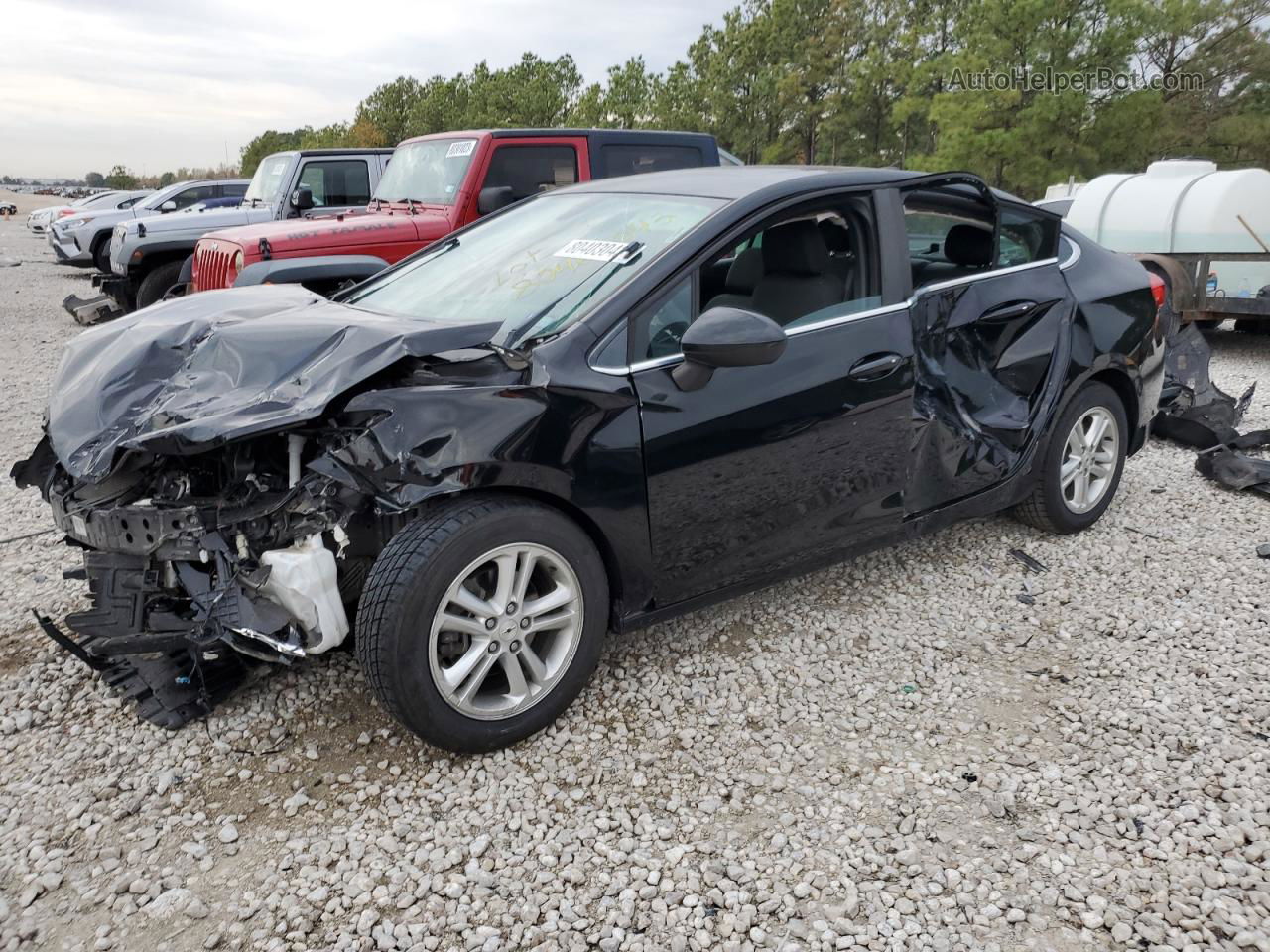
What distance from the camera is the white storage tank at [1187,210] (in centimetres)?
1067

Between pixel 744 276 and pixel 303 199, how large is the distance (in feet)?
23.3

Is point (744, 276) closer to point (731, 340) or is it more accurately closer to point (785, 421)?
point (785, 421)

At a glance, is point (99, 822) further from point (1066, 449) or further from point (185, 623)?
point (1066, 449)

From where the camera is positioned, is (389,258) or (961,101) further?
(961,101)

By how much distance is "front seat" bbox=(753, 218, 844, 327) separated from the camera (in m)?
3.50

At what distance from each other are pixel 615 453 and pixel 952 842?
1.44 m

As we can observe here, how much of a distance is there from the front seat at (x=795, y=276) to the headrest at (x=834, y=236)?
18mm

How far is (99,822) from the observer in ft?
8.70

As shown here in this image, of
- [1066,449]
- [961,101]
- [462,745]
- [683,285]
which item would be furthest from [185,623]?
[961,101]

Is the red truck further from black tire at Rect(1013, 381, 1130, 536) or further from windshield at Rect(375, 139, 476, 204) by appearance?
black tire at Rect(1013, 381, 1130, 536)

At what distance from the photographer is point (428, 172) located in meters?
8.09

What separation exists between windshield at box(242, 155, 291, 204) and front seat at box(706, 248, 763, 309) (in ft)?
26.8
